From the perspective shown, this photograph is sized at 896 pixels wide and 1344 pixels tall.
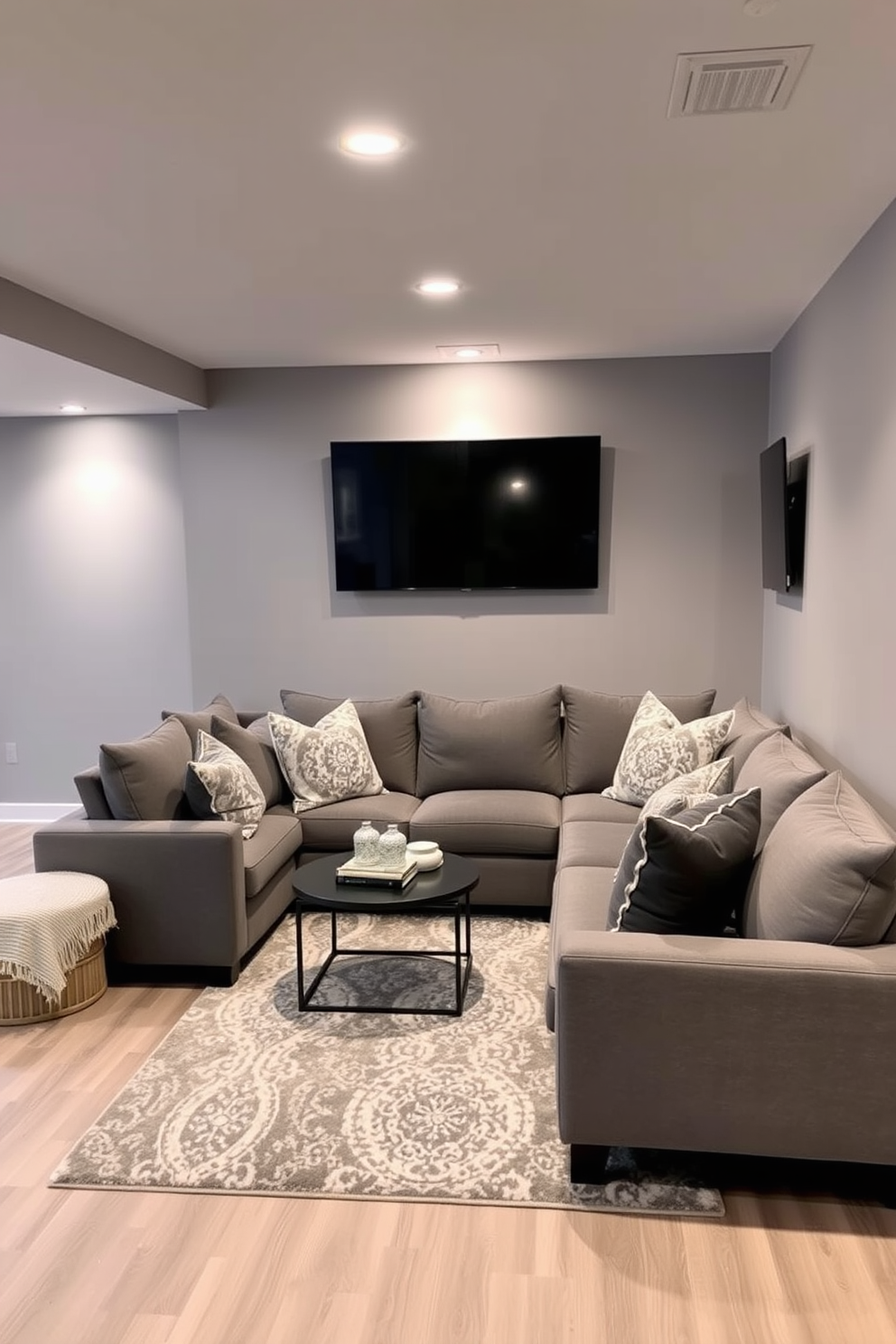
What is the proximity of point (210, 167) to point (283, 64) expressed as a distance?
1.83 feet

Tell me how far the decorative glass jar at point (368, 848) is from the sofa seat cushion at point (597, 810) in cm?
103

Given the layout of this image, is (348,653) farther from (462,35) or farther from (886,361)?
(462,35)

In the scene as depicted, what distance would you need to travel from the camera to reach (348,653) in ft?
16.9

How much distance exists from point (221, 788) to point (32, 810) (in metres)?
2.64

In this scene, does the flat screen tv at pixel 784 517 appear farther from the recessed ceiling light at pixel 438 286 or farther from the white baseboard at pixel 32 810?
the white baseboard at pixel 32 810

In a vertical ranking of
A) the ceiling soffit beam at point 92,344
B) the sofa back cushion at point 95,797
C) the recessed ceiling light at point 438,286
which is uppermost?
the recessed ceiling light at point 438,286

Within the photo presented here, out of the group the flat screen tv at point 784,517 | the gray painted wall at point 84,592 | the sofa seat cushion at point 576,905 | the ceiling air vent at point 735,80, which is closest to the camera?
the ceiling air vent at point 735,80

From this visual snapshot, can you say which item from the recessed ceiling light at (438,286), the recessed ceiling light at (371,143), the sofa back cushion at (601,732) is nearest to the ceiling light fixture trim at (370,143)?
the recessed ceiling light at (371,143)

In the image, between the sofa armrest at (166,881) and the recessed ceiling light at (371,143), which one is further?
the sofa armrest at (166,881)

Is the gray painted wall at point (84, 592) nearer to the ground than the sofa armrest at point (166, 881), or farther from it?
farther from it

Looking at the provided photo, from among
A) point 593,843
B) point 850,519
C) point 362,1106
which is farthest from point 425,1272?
point 850,519

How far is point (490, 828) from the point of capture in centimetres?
405

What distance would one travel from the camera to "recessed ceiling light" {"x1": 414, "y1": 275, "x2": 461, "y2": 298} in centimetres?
341

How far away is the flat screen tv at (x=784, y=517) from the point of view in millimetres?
3854
